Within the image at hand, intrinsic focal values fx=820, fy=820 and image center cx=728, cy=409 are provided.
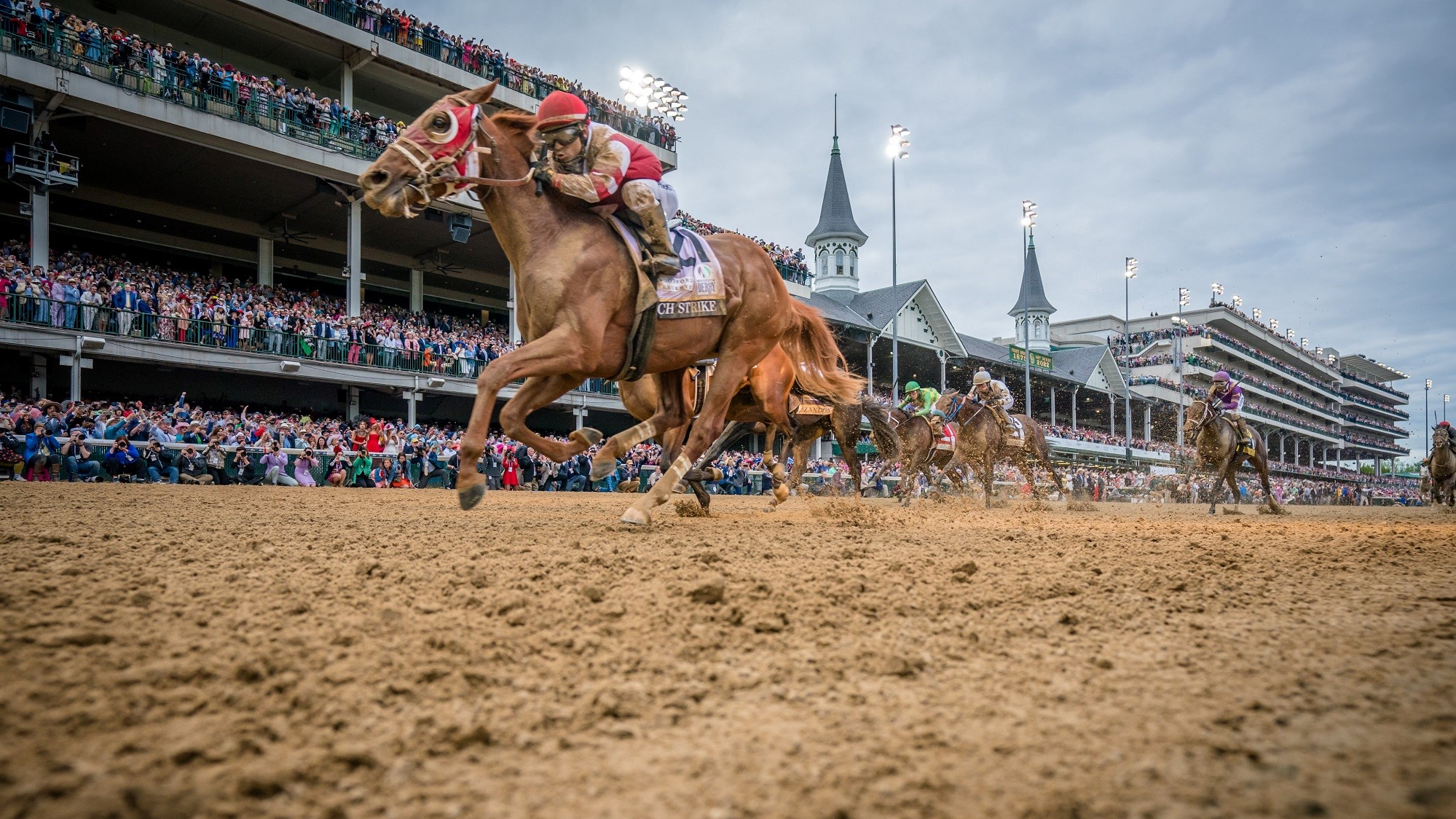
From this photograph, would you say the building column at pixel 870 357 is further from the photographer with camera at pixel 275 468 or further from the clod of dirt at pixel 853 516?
the clod of dirt at pixel 853 516

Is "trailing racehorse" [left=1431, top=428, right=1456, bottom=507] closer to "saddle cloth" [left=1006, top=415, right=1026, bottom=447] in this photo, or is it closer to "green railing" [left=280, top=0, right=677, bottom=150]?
"saddle cloth" [left=1006, top=415, right=1026, bottom=447]

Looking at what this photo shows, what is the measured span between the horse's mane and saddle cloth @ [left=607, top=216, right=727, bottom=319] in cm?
88

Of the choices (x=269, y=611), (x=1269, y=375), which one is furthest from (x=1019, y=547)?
(x=1269, y=375)

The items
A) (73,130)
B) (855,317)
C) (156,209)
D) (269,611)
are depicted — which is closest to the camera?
(269,611)

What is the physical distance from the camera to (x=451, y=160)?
18.7 ft

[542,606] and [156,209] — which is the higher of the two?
[156,209]

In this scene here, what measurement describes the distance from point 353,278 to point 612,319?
21777 mm

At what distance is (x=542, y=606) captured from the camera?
3170 mm

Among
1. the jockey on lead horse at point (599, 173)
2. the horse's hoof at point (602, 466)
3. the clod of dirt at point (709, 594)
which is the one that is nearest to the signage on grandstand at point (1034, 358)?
the horse's hoof at point (602, 466)

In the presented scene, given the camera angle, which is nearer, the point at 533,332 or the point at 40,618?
the point at 40,618

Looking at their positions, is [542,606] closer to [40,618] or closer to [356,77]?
[40,618]

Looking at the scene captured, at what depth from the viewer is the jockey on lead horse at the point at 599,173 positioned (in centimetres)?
594

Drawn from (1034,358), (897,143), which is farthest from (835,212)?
(897,143)

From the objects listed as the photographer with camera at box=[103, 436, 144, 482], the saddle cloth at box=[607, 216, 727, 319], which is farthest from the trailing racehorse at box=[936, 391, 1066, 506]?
the photographer with camera at box=[103, 436, 144, 482]
